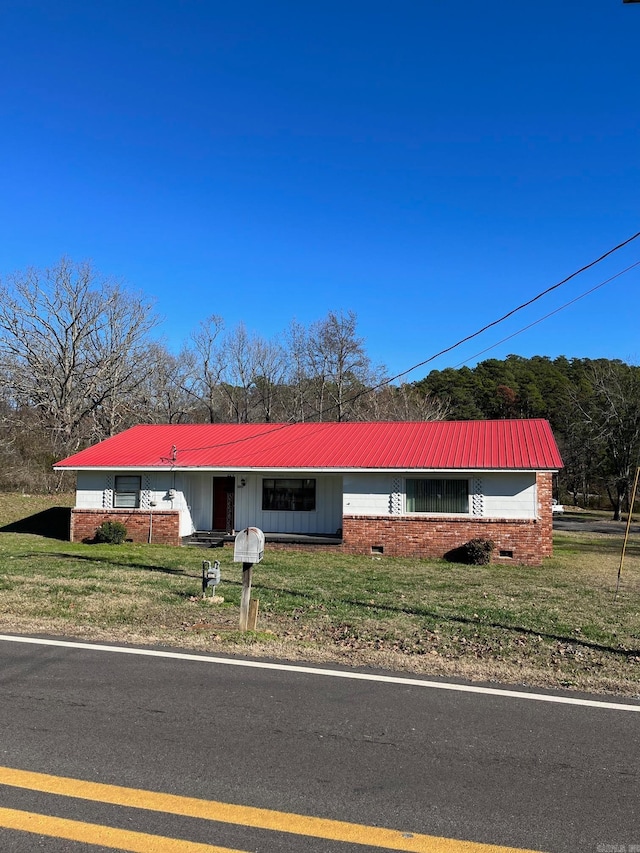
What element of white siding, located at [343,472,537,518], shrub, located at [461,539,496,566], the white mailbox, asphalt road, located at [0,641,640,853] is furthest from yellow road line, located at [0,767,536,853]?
white siding, located at [343,472,537,518]

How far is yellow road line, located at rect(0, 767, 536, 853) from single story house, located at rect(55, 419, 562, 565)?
53.1 ft

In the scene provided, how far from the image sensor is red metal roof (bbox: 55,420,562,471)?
20.0 metres

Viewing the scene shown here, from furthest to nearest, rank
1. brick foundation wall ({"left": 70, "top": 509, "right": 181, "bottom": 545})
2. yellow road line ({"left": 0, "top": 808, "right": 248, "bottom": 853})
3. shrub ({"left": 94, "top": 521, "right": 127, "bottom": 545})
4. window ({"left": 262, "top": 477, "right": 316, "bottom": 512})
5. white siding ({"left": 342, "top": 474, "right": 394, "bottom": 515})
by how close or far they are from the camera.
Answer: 1. window ({"left": 262, "top": 477, "right": 316, "bottom": 512})
2. brick foundation wall ({"left": 70, "top": 509, "right": 181, "bottom": 545})
3. shrub ({"left": 94, "top": 521, "right": 127, "bottom": 545})
4. white siding ({"left": 342, "top": 474, "right": 394, "bottom": 515})
5. yellow road line ({"left": 0, "top": 808, "right": 248, "bottom": 853})

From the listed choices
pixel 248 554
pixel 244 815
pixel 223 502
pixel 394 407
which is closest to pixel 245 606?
pixel 248 554

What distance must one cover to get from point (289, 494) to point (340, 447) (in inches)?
93.5

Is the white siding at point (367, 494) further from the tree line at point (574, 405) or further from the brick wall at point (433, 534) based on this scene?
the tree line at point (574, 405)

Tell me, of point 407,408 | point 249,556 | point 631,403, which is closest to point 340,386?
point 407,408

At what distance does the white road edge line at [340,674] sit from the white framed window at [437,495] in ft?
45.4

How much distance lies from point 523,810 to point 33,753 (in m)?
3.14

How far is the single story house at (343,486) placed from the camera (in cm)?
1933

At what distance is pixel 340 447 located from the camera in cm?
2228

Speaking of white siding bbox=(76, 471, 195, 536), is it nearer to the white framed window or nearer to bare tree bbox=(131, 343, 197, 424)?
the white framed window

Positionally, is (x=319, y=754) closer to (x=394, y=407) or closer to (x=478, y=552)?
(x=478, y=552)

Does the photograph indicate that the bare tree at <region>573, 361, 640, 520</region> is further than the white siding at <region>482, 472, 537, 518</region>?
Yes
